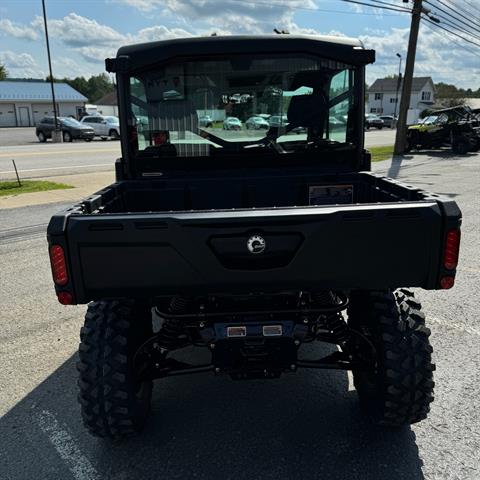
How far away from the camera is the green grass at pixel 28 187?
12914mm

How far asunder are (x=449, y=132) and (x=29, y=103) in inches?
2199

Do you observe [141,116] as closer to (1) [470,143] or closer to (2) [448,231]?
(2) [448,231]

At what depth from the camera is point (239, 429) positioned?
3.19 meters

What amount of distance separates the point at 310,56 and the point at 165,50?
1.03 metres

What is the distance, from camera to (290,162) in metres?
4.06

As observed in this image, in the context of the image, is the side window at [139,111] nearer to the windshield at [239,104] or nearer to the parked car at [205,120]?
the windshield at [239,104]

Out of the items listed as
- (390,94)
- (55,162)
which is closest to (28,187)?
(55,162)

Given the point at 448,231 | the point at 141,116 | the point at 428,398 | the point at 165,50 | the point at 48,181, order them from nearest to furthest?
the point at 448,231, the point at 428,398, the point at 165,50, the point at 141,116, the point at 48,181

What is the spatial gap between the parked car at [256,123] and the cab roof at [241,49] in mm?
609

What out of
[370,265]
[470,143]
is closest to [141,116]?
[370,265]

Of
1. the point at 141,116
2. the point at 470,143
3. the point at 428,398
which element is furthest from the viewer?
the point at 470,143

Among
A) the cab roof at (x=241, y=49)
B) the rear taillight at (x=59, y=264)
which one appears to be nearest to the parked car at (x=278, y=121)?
the cab roof at (x=241, y=49)

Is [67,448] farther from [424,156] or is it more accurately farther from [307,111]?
[424,156]

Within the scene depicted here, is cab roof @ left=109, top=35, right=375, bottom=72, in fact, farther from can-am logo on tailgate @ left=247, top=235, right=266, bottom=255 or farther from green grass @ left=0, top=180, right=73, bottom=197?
green grass @ left=0, top=180, right=73, bottom=197
